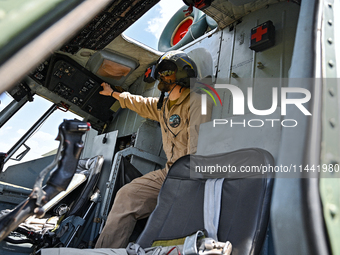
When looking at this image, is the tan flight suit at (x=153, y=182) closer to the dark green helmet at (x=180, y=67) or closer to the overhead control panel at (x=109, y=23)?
the dark green helmet at (x=180, y=67)

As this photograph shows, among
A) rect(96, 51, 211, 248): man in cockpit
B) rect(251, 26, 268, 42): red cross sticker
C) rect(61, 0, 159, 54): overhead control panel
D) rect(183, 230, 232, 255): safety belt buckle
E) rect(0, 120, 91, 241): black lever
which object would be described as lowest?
rect(0, 120, 91, 241): black lever

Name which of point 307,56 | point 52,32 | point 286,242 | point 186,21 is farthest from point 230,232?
point 186,21

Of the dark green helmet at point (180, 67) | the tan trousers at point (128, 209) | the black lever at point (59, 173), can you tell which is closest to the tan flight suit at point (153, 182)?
the tan trousers at point (128, 209)

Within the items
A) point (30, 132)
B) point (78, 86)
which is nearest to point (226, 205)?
point (78, 86)

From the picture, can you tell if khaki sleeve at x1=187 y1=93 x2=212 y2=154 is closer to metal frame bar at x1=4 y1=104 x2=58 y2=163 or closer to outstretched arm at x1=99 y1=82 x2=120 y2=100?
outstretched arm at x1=99 y1=82 x2=120 y2=100

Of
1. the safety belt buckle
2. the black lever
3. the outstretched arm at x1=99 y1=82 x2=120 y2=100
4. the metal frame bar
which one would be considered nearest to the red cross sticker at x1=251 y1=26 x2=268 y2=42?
the outstretched arm at x1=99 y1=82 x2=120 y2=100

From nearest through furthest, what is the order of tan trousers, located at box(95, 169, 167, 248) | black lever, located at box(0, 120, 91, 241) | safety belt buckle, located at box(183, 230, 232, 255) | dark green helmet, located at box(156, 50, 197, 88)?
black lever, located at box(0, 120, 91, 241)
safety belt buckle, located at box(183, 230, 232, 255)
tan trousers, located at box(95, 169, 167, 248)
dark green helmet, located at box(156, 50, 197, 88)

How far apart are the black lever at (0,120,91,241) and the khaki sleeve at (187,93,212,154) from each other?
60.6 inches

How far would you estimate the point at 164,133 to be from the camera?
8.11ft

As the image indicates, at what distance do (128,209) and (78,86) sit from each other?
231 centimetres

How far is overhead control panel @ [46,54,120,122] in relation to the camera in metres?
3.54

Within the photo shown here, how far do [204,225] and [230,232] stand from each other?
147 mm

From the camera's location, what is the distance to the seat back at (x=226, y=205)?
1050 millimetres

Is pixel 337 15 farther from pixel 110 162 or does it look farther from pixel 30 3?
pixel 110 162
